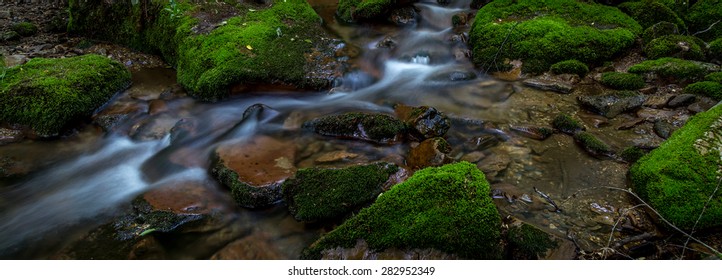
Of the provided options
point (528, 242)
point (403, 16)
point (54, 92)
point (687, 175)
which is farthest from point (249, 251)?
point (403, 16)

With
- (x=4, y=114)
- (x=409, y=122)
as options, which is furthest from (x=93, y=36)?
(x=409, y=122)

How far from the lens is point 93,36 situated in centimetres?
801

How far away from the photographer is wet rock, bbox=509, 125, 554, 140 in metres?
4.89

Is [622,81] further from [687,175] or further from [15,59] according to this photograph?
[15,59]

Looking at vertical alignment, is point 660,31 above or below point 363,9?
below

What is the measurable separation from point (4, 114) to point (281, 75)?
11.6 feet

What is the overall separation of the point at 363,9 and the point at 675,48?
5205 mm

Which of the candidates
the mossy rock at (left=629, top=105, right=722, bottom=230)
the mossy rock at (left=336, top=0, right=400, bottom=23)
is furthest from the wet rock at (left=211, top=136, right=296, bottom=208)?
the mossy rock at (left=336, top=0, right=400, bottom=23)

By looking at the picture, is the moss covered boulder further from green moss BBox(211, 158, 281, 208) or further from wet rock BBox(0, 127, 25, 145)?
green moss BBox(211, 158, 281, 208)

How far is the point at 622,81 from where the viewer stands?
19.5ft

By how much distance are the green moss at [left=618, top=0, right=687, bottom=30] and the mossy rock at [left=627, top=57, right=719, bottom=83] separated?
1581 mm

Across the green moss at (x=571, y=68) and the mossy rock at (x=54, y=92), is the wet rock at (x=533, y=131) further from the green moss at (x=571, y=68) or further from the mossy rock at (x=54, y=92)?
the mossy rock at (x=54, y=92)
